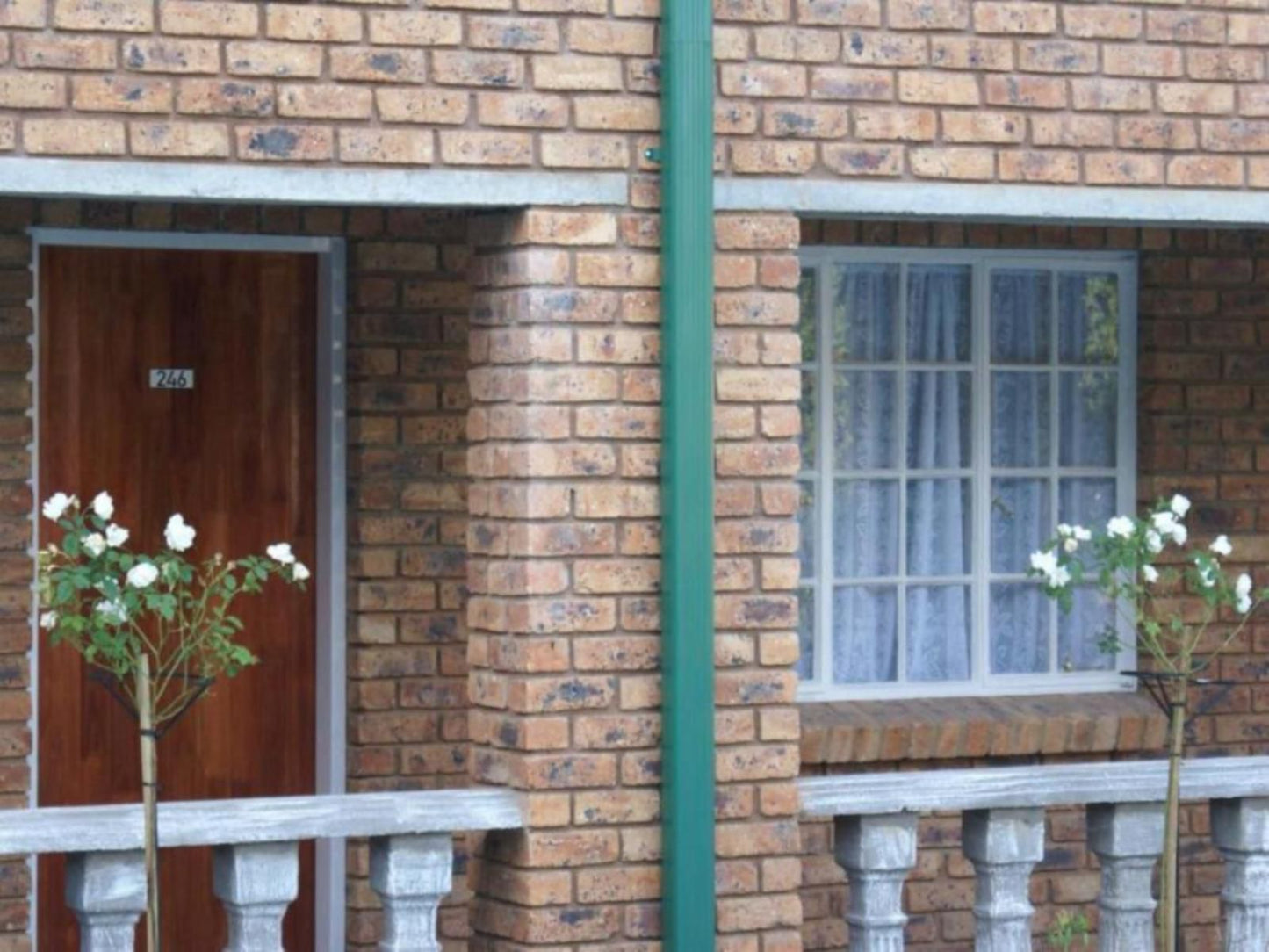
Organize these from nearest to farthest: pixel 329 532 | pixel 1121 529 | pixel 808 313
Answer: pixel 1121 529 < pixel 329 532 < pixel 808 313

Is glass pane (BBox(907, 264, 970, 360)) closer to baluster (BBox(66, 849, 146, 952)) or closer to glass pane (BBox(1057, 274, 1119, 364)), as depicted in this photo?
glass pane (BBox(1057, 274, 1119, 364))

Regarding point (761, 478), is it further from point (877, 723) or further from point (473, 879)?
point (877, 723)

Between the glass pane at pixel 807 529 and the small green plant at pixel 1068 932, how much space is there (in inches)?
54.8

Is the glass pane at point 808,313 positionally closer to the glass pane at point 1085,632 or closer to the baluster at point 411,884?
the glass pane at point 1085,632

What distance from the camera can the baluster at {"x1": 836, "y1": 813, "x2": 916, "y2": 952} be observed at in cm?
711

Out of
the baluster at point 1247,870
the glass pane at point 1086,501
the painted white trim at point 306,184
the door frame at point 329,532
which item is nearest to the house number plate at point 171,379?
the door frame at point 329,532

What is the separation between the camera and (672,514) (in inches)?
271

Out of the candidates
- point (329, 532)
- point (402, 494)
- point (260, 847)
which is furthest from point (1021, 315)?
point (260, 847)

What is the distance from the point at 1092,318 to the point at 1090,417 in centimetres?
33

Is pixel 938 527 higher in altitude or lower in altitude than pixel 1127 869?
higher

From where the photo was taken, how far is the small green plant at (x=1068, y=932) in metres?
8.90

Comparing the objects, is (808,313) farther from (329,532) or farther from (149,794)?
(149,794)

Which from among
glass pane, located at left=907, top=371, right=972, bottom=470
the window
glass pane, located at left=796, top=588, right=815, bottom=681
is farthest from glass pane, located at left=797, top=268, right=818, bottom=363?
glass pane, located at left=796, top=588, right=815, bottom=681

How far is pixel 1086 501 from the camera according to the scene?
9.22 metres
